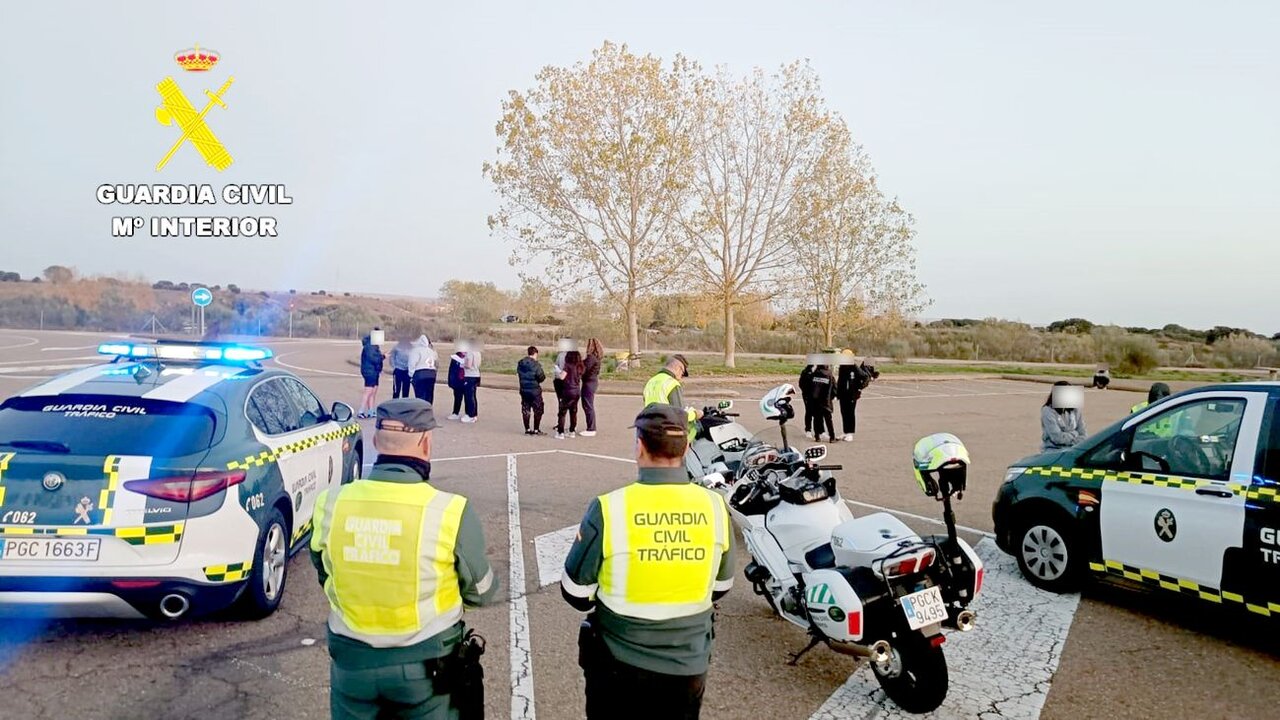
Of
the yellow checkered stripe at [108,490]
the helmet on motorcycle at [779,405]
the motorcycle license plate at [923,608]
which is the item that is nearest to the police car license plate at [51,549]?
the yellow checkered stripe at [108,490]

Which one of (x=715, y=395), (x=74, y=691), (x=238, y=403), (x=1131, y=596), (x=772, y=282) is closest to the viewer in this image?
(x=74, y=691)

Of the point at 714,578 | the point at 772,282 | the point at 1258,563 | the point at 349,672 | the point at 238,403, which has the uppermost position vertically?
the point at 772,282

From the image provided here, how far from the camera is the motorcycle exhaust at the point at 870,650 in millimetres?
3838

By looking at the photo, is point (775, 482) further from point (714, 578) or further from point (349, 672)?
point (349, 672)

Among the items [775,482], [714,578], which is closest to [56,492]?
[714,578]

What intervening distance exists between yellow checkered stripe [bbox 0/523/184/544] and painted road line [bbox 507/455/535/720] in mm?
1973

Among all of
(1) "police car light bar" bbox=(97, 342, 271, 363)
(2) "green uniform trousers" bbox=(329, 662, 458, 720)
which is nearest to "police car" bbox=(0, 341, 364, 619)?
(1) "police car light bar" bbox=(97, 342, 271, 363)

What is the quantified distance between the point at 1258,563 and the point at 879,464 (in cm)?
696

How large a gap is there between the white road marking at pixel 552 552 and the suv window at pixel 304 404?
6.87ft

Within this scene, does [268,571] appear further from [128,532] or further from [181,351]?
[181,351]

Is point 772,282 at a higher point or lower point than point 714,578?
higher

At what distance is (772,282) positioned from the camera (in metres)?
33.8

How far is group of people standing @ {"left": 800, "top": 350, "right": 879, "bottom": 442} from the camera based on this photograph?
13453 millimetres

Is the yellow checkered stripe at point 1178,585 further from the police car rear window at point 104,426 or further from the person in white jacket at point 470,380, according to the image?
the person in white jacket at point 470,380
